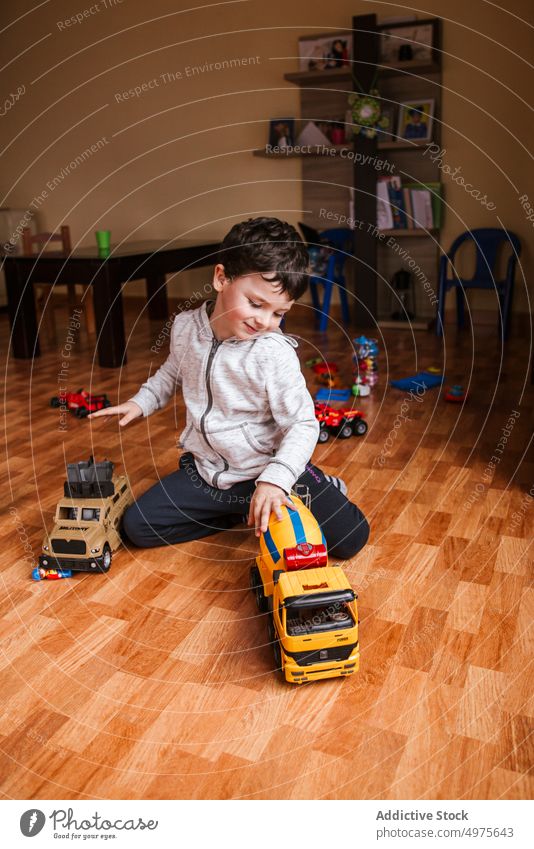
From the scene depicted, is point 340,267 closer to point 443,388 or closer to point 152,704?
point 443,388

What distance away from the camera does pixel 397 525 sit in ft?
6.59

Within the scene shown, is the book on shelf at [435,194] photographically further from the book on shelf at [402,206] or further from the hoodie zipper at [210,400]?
the hoodie zipper at [210,400]

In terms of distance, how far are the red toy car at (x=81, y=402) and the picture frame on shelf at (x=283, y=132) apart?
2805 mm

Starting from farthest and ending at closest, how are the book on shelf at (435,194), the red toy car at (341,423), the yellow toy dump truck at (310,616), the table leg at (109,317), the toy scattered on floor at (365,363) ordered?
the book on shelf at (435,194)
the table leg at (109,317)
the toy scattered on floor at (365,363)
the red toy car at (341,423)
the yellow toy dump truck at (310,616)

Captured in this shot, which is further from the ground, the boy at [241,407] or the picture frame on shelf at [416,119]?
the picture frame on shelf at [416,119]

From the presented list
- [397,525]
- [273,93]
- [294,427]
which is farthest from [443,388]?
[273,93]

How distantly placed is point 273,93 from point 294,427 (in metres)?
4.28

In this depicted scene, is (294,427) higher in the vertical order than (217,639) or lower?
higher

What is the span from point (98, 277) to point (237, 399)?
230 cm

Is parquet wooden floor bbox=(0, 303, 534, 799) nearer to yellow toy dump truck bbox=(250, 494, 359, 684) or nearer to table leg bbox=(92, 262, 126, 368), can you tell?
yellow toy dump truck bbox=(250, 494, 359, 684)

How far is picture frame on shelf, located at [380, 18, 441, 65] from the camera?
468 cm

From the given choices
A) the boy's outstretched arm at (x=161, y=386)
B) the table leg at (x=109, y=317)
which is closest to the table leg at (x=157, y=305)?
the table leg at (x=109, y=317)

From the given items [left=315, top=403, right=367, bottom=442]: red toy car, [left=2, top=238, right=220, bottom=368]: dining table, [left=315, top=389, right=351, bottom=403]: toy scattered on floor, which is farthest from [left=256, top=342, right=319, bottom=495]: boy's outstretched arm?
[left=2, top=238, right=220, bottom=368]: dining table

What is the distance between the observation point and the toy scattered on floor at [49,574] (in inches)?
69.2
